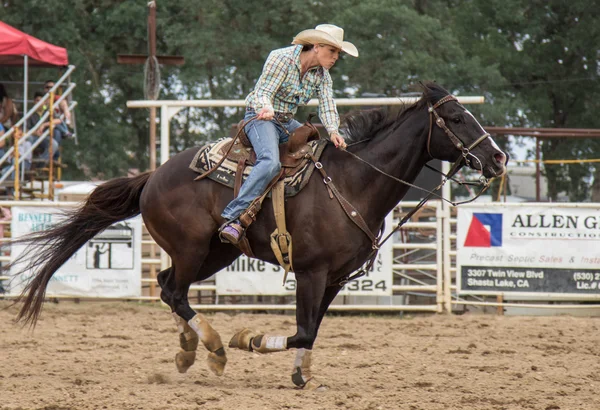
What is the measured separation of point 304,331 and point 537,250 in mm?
5530

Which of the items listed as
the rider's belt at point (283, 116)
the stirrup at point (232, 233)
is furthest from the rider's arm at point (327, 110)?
the stirrup at point (232, 233)

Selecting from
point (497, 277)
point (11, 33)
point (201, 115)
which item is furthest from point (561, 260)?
point (201, 115)

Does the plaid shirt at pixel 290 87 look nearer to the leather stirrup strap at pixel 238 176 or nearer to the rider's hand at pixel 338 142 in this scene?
the rider's hand at pixel 338 142

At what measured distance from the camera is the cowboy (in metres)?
5.96

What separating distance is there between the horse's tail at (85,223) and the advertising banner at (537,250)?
5.12 m

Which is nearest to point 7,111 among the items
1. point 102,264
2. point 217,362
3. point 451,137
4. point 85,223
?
point 102,264

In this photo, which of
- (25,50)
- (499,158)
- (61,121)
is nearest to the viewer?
(499,158)

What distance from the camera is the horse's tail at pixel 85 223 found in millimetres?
6918

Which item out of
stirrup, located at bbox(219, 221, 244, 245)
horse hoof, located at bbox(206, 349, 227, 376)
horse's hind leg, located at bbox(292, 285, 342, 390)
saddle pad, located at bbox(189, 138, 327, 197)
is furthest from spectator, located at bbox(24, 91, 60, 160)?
horse's hind leg, located at bbox(292, 285, 342, 390)

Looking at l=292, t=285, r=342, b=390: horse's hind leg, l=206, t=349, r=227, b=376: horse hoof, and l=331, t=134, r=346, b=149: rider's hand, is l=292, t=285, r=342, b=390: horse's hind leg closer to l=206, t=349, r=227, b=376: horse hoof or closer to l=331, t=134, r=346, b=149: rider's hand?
l=206, t=349, r=227, b=376: horse hoof

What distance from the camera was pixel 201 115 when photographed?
2814 centimetres

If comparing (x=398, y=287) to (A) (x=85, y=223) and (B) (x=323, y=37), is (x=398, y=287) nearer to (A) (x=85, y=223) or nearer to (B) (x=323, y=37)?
(A) (x=85, y=223)

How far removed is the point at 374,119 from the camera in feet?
20.7

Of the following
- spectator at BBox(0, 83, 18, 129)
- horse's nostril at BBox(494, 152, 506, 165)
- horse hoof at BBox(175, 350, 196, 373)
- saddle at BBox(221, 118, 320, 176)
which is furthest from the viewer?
spectator at BBox(0, 83, 18, 129)
